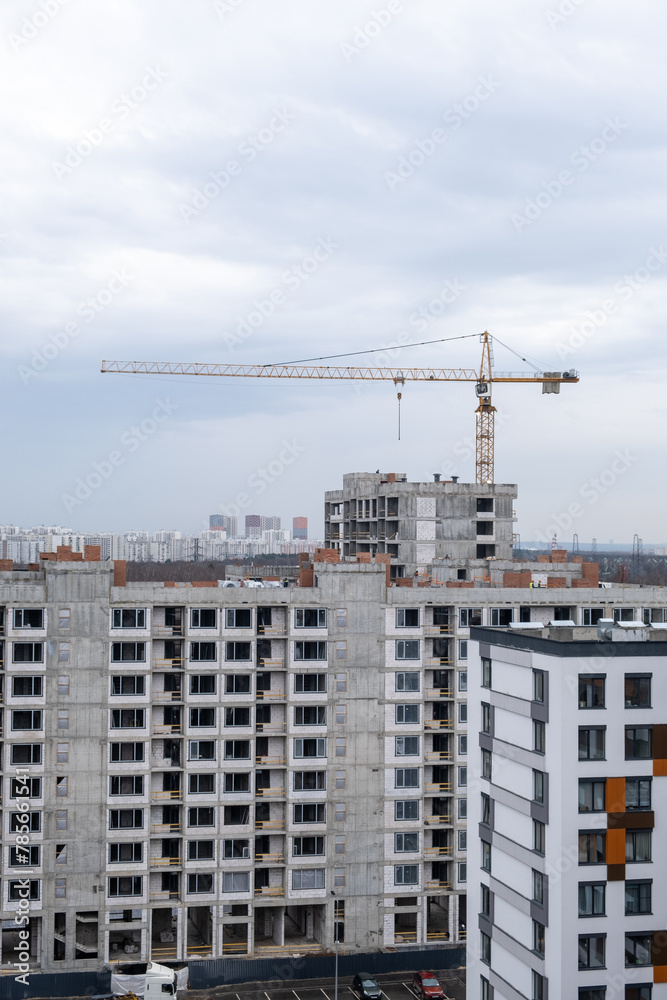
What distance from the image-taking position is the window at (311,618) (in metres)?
72.6

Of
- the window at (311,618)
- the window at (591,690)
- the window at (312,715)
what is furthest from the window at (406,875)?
the window at (591,690)

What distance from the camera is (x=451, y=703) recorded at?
74.1 metres

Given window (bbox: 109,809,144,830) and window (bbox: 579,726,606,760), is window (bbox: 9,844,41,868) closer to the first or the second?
window (bbox: 109,809,144,830)

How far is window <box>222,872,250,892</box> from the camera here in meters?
70.6

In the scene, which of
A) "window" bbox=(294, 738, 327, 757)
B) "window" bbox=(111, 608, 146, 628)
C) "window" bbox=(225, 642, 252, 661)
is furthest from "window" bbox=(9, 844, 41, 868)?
"window" bbox=(294, 738, 327, 757)

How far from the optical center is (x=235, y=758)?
71188mm

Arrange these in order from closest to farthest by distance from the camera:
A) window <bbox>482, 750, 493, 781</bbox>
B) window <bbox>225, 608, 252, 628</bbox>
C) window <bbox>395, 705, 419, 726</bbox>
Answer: window <bbox>482, 750, 493, 781</bbox>, window <bbox>225, 608, 252, 628</bbox>, window <bbox>395, 705, 419, 726</bbox>

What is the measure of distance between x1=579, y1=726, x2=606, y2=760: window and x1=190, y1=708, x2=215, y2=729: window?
1251 inches

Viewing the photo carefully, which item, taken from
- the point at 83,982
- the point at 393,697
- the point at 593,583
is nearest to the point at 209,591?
the point at 393,697

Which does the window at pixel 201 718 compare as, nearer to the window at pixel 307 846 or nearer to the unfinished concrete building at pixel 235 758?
the unfinished concrete building at pixel 235 758

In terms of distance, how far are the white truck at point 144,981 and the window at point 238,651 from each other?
1981 cm

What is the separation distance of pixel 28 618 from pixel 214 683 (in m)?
12.9

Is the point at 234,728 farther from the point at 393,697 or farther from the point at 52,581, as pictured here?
the point at 52,581

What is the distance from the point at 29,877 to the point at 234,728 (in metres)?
15.9
